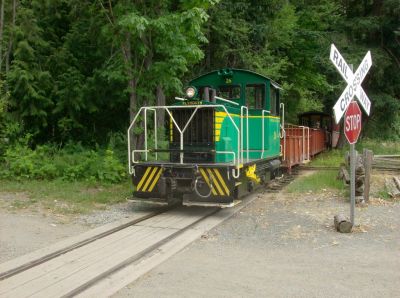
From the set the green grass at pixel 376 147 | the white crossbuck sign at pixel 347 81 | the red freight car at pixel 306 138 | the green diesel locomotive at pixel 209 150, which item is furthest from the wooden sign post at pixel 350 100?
the green grass at pixel 376 147

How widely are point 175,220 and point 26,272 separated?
11.9 feet


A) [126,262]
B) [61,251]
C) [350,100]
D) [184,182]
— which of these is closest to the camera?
[126,262]

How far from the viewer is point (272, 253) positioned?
6.46 m

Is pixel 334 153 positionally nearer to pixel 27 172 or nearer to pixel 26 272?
pixel 27 172

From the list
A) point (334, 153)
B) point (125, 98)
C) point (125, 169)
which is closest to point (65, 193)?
point (125, 169)

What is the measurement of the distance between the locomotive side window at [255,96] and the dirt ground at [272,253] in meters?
2.79

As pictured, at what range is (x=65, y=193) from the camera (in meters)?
11.0

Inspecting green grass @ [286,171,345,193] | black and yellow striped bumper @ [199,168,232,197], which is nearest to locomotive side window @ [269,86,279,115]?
green grass @ [286,171,345,193]

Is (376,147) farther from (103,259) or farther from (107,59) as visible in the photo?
(103,259)

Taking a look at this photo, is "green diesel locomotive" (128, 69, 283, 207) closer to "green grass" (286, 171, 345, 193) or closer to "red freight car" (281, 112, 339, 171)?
"green grass" (286, 171, 345, 193)

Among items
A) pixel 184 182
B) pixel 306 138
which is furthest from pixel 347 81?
pixel 306 138

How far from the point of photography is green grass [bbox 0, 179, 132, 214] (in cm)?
979

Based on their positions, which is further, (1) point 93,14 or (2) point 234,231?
(1) point 93,14

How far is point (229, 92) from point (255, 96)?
0.65 metres
